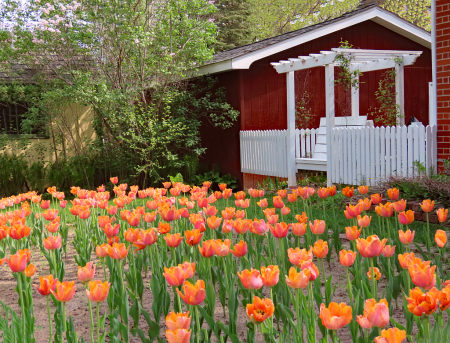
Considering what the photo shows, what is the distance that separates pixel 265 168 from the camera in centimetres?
1120

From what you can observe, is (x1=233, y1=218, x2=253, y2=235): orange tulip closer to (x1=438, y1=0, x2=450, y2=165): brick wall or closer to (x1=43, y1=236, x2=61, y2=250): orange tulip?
(x1=43, y1=236, x2=61, y2=250): orange tulip

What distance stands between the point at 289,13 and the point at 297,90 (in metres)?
17.5

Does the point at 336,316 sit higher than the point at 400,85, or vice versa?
the point at 400,85

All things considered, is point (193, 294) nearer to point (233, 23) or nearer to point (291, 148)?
point (291, 148)

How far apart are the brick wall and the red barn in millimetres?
4526

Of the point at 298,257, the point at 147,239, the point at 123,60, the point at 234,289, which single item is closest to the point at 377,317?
the point at 298,257

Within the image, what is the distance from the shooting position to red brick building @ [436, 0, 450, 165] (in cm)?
728

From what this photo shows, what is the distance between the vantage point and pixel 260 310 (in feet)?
6.29

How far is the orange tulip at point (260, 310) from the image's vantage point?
74.1 inches


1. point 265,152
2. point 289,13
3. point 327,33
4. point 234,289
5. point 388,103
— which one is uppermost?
point 289,13

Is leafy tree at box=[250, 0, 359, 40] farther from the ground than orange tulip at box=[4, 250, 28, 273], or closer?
farther from the ground

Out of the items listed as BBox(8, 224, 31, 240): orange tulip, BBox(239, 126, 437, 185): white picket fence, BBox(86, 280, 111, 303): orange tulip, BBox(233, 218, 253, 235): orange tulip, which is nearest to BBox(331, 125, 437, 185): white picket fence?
BBox(239, 126, 437, 185): white picket fence

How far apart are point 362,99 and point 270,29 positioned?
17762 millimetres

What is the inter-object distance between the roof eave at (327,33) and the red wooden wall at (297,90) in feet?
0.99
